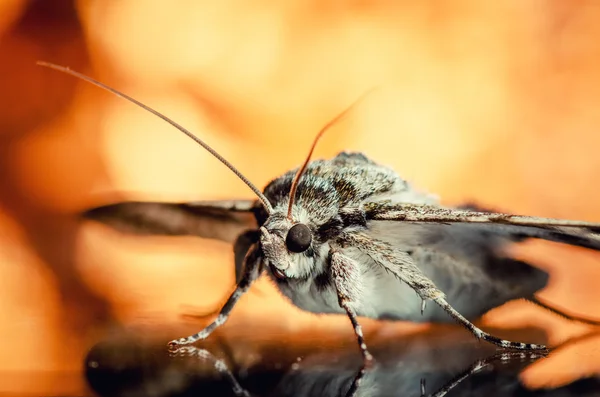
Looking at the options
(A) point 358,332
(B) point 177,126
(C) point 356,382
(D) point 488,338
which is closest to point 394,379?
(C) point 356,382

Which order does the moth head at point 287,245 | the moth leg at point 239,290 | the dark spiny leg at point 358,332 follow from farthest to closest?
1. the moth leg at point 239,290
2. the moth head at point 287,245
3. the dark spiny leg at point 358,332

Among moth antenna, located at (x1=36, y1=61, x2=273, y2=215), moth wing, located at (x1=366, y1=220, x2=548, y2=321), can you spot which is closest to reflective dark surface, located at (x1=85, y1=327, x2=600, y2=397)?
moth wing, located at (x1=366, y1=220, x2=548, y2=321)

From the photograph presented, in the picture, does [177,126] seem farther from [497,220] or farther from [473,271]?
[473,271]

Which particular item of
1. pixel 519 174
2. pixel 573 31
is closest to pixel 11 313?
pixel 519 174

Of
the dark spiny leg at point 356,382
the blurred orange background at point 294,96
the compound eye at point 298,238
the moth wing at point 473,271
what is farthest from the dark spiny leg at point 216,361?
the blurred orange background at point 294,96

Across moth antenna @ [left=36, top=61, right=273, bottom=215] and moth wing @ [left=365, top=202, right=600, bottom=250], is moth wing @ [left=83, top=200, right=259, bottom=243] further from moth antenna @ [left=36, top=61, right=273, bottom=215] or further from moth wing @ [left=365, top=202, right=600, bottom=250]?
moth wing @ [left=365, top=202, right=600, bottom=250]

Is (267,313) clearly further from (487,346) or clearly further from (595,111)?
(595,111)

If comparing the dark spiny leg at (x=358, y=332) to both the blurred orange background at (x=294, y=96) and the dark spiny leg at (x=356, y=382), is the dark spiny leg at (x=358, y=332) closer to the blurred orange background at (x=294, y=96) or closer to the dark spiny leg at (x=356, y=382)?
the dark spiny leg at (x=356, y=382)

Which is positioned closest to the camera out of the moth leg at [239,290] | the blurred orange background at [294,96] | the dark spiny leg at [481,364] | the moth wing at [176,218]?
the dark spiny leg at [481,364]
